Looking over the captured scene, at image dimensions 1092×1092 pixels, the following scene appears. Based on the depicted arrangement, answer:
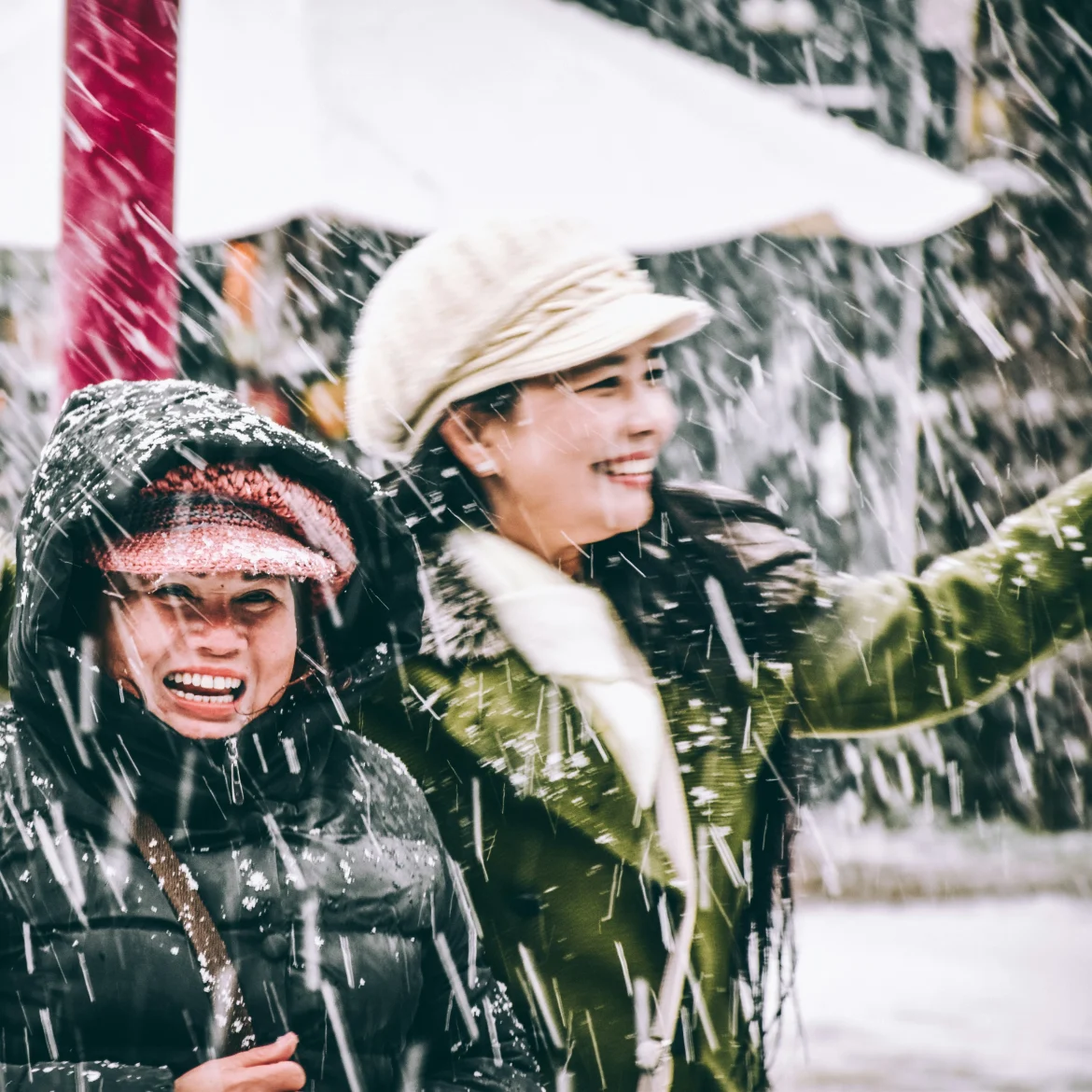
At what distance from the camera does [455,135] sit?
2535 mm

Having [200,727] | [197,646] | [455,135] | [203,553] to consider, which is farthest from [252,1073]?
[455,135]

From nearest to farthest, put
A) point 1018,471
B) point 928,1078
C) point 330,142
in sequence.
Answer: point 330,142, point 928,1078, point 1018,471

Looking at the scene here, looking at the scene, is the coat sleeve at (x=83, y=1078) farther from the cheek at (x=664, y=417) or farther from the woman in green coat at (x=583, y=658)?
the cheek at (x=664, y=417)

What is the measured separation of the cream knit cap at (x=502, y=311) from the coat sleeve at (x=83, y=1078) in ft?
3.33

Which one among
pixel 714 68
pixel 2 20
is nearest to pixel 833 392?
pixel 714 68

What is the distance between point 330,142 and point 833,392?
2.57m

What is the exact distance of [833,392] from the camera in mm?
4629

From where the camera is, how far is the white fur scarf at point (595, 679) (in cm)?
219

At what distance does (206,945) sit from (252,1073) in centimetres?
16

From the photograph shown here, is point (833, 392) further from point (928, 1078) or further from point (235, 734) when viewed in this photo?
point (235, 734)

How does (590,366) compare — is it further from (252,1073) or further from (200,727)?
(252,1073)

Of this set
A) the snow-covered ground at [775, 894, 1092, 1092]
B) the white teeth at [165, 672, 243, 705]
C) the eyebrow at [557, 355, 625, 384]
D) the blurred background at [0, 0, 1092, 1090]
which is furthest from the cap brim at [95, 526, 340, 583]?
the snow-covered ground at [775, 894, 1092, 1092]

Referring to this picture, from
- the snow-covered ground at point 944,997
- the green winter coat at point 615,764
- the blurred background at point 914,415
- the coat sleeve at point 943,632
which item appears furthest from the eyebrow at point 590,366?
the snow-covered ground at point 944,997

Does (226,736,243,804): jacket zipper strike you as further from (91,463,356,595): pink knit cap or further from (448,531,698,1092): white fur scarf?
(448,531,698,1092): white fur scarf
